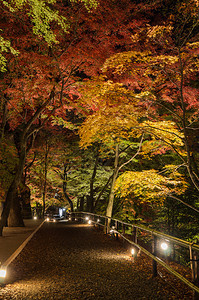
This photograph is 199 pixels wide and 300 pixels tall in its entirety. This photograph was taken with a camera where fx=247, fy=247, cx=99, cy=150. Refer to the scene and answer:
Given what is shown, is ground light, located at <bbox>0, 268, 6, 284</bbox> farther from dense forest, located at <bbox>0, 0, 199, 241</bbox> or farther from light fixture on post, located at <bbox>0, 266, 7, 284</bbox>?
dense forest, located at <bbox>0, 0, 199, 241</bbox>

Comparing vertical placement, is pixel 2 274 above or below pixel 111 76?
below

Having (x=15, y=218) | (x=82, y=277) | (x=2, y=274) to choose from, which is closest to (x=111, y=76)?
(x=82, y=277)

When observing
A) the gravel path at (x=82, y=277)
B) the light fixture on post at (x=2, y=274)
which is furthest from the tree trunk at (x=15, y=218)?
the light fixture on post at (x=2, y=274)

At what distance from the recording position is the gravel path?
191 inches

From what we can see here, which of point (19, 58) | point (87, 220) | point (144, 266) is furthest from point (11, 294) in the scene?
point (87, 220)

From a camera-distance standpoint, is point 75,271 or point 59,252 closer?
point 75,271

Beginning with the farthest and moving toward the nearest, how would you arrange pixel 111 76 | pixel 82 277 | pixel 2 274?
1. pixel 111 76
2. pixel 82 277
3. pixel 2 274

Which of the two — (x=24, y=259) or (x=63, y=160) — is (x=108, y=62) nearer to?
(x=24, y=259)

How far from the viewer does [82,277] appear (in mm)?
5926

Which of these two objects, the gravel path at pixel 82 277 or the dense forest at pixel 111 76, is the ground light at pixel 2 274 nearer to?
the gravel path at pixel 82 277

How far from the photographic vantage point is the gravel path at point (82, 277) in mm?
4852

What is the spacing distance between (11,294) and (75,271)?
206 centimetres

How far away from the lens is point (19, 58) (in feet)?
35.8

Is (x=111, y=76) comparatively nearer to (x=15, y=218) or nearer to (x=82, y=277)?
(x=82, y=277)
